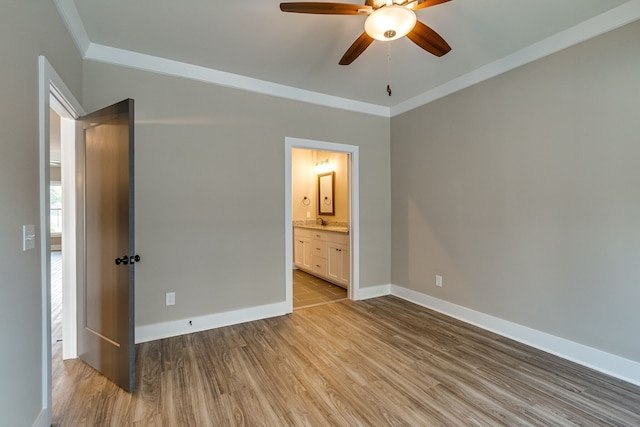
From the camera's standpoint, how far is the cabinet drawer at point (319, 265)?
4.85 meters

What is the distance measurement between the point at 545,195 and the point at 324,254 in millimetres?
3097

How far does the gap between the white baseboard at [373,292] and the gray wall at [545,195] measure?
592mm

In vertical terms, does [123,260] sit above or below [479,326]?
above

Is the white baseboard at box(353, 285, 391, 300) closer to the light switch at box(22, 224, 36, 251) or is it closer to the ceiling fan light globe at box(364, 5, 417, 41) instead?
the ceiling fan light globe at box(364, 5, 417, 41)

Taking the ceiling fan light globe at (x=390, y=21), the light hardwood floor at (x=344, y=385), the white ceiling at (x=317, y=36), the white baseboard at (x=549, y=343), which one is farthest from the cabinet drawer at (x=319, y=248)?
the ceiling fan light globe at (x=390, y=21)

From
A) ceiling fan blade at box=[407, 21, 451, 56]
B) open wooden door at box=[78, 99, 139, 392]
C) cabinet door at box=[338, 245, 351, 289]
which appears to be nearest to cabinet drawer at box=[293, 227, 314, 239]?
cabinet door at box=[338, 245, 351, 289]

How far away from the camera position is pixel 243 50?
2.66m

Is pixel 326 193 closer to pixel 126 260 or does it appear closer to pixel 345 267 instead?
pixel 345 267

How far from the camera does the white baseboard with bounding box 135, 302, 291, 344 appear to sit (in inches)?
108

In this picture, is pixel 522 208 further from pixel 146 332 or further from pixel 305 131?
pixel 146 332

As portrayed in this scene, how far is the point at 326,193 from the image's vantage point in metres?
5.65

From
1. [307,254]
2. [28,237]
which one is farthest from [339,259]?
[28,237]

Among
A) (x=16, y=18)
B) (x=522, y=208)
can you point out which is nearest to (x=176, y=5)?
(x=16, y=18)

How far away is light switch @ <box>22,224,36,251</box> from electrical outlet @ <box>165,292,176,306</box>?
4.58 ft
